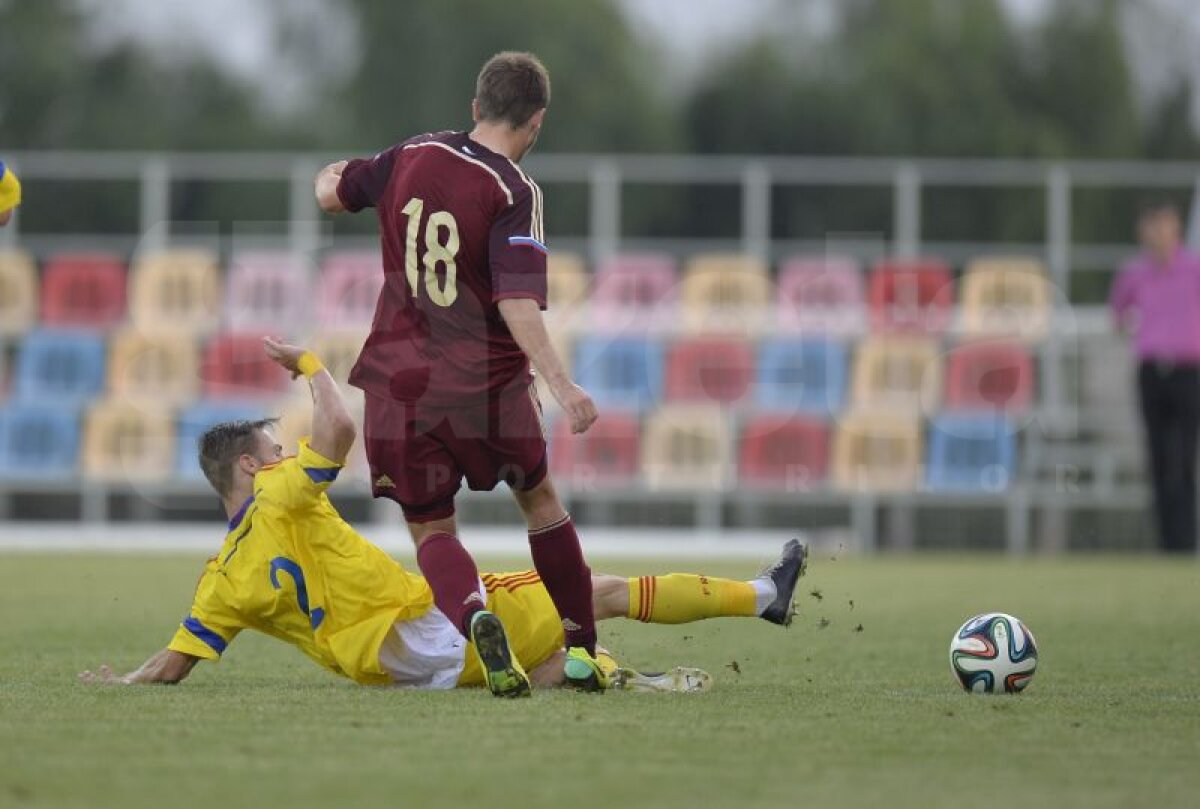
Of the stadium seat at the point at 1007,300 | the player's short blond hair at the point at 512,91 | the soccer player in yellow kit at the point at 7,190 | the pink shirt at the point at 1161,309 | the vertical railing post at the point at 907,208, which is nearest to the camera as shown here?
the player's short blond hair at the point at 512,91

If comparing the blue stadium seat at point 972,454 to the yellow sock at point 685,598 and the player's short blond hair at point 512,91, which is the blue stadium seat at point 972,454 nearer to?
the yellow sock at point 685,598

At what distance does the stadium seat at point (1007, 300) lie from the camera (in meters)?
18.2

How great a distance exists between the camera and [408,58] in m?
34.6

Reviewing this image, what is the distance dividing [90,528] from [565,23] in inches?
696

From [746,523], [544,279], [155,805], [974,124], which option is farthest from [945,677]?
[974,124]

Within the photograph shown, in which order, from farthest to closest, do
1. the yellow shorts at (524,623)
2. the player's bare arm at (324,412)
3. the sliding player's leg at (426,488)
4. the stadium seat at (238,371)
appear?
the stadium seat at (238,371) < the yellow shorts at (524,623) < the sliding player's leg at (426,488) < the player's bare arm at (324,412)

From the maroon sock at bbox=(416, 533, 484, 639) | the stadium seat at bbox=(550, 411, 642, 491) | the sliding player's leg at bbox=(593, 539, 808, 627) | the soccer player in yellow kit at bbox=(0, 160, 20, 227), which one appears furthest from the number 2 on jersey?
the stadium seat at bbox=(550, 411, 642, 491)

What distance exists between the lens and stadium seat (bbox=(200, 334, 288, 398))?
1841 centimetres

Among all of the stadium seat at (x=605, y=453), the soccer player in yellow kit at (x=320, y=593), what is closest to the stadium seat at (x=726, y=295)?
the stadium seat at (x=605, y=453)

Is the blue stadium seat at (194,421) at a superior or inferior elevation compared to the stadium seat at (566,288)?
inferior

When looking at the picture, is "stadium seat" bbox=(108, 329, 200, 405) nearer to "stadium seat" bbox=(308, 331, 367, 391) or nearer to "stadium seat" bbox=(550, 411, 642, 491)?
"stadium seat" bbox=(308, 331, 367, 391)

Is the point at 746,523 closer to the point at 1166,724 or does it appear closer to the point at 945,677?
the point at 945,677

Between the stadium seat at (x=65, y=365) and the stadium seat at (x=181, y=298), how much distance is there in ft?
1.53

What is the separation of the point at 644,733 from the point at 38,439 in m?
13.8
